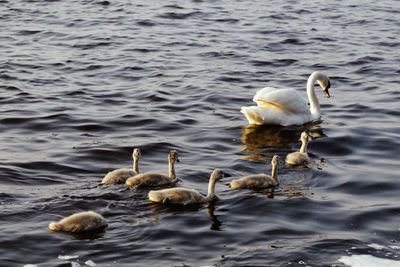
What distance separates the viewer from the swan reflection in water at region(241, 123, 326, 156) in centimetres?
1487

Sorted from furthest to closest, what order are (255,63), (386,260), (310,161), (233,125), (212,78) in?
1. (255,63)
2. (212,78)
3. (233,125)
4. (310,161)
5. (386,260)

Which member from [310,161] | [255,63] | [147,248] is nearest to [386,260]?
[147,248]

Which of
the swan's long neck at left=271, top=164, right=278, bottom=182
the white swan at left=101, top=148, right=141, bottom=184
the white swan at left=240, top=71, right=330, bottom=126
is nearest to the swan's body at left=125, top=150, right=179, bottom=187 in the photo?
the white swan at left=101, top=148, right=141, bottom=184

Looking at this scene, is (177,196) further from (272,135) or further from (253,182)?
(272,135)

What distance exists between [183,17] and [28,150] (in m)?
16.1

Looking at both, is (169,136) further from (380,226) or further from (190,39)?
(190,39)

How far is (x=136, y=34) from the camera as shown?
2583cm

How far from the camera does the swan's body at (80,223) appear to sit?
991cm

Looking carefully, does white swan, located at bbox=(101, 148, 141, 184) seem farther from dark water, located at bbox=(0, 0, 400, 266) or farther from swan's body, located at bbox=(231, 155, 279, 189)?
swan's body, located at bbox=(231, 155, 279, 189)

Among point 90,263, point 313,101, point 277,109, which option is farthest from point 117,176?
point 313,101

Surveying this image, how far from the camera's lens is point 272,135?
15664 millimetres

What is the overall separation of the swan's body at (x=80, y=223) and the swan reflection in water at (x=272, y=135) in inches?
194

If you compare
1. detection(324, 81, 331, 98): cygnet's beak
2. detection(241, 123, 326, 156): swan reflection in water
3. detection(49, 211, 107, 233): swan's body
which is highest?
detection(49, 211, 107, 233): swan's body

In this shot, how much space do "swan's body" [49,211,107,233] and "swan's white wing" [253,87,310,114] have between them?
6.42 metres
